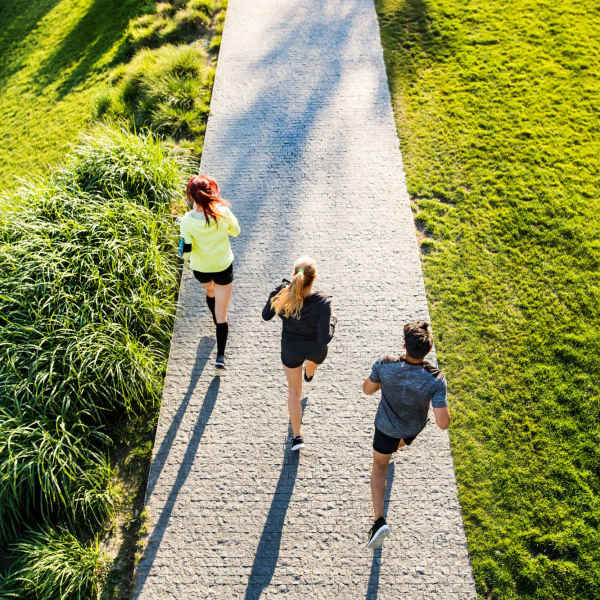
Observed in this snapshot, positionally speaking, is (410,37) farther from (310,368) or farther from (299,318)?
(299,318)

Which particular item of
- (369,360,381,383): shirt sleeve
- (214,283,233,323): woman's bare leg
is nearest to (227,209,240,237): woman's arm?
(214,283,233,323): woman's bare leg

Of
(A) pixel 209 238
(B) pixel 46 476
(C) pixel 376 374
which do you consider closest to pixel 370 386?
(C) pixel 376 374

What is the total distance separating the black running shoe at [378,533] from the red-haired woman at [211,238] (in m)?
2.19

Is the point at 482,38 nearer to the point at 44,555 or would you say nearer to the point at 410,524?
the point at 410,524

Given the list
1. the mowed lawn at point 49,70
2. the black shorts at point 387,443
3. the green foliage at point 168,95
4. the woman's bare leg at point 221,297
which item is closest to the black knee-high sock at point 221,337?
the woman's bare leg at point 221,297

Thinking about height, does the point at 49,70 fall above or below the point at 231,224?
above

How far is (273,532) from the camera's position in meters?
3.74

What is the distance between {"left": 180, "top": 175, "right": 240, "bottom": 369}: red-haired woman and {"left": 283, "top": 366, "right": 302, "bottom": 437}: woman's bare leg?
107cm

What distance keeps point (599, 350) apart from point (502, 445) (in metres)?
1.52

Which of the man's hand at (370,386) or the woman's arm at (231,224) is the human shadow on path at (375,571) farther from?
the woman's arm at (231,224)

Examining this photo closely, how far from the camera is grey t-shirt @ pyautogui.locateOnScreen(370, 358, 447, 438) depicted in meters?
3.03

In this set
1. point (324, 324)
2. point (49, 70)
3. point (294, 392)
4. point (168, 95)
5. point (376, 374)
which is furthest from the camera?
point (49, 70)

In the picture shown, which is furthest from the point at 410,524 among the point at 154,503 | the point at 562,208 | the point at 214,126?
the point at 214,126

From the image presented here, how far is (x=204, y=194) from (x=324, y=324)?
152cm
